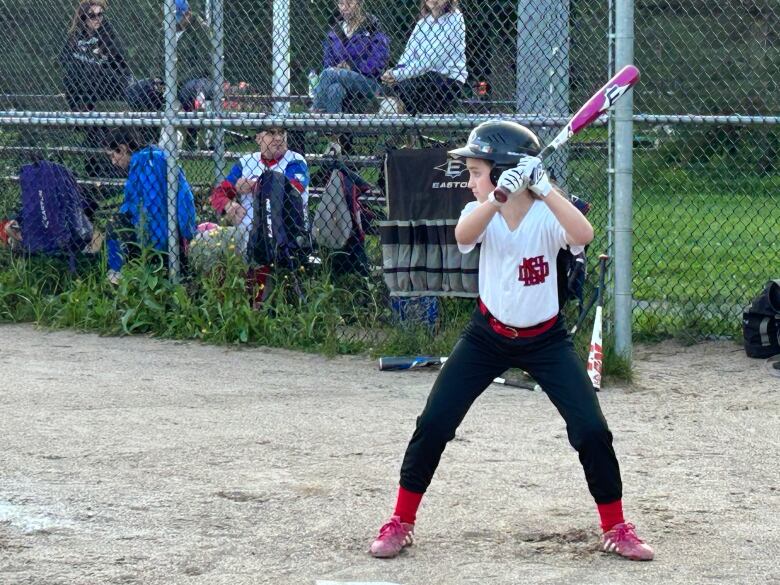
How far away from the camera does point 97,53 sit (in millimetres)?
8969

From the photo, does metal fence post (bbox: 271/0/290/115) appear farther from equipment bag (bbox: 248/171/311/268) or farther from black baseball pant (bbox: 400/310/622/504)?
black baseball pant (bbox: 400/310/622/504)

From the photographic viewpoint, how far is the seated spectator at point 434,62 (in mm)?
7656

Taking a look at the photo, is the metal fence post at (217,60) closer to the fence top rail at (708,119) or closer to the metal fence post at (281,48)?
the metal fence post at (281,48)

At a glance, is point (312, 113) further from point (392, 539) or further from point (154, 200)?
point (392, 539)

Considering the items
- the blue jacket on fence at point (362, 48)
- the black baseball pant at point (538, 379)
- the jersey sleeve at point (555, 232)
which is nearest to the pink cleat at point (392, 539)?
the black baseball pant at point (538, 379)

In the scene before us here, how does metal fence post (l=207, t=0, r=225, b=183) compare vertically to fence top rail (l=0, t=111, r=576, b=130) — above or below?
above

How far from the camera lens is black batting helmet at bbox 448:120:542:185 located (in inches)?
160

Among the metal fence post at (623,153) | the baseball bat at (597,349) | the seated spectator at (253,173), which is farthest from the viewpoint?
the seated spectator at (253,173)

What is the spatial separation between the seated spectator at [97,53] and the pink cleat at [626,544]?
599cm

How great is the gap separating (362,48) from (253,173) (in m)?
1.13

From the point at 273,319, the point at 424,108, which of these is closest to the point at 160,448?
the point at 273,319

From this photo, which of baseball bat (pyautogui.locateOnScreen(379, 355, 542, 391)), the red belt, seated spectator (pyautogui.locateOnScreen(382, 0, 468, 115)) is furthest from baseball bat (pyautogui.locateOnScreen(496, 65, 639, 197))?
seated spectator (pyautogui.locateOnScreen(382, 0, 468, 115))

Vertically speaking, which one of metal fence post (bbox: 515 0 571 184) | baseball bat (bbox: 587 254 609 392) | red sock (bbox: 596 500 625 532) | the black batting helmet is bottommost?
red sock (bbox: 596 500 625 532)

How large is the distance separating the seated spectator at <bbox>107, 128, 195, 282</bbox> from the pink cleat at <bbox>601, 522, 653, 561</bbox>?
4.83 m
